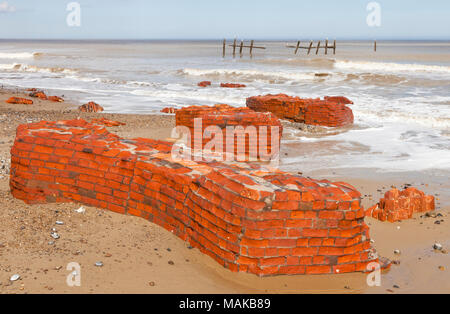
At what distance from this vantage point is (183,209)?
138 inches

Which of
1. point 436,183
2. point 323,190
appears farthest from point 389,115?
point 323,190

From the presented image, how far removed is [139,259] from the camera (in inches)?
129

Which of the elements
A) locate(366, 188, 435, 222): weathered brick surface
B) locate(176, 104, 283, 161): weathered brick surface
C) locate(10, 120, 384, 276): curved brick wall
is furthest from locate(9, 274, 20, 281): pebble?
locate(176, 104, 283, 161): weathered brick surface

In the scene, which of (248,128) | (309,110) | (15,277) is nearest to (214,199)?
(15,277)

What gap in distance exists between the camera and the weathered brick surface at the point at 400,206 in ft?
15.1

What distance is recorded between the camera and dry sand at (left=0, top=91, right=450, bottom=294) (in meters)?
2.93

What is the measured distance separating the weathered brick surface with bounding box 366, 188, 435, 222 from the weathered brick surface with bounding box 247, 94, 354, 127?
547cm

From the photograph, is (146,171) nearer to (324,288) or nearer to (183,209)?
(183,209)

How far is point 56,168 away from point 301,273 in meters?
2.42

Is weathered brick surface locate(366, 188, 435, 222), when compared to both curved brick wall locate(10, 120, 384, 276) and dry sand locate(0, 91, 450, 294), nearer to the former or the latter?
dry sand locate(0, 91, 450, 294)

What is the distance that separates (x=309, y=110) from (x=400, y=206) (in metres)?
5.83

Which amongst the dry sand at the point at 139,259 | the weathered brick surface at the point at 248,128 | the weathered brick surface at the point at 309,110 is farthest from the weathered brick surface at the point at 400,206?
the weathered brick surface at the point at 309,110

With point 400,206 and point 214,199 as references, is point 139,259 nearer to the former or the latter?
point 214,199

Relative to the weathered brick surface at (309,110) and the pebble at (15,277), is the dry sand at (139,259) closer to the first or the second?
the pebble at (15,277)
